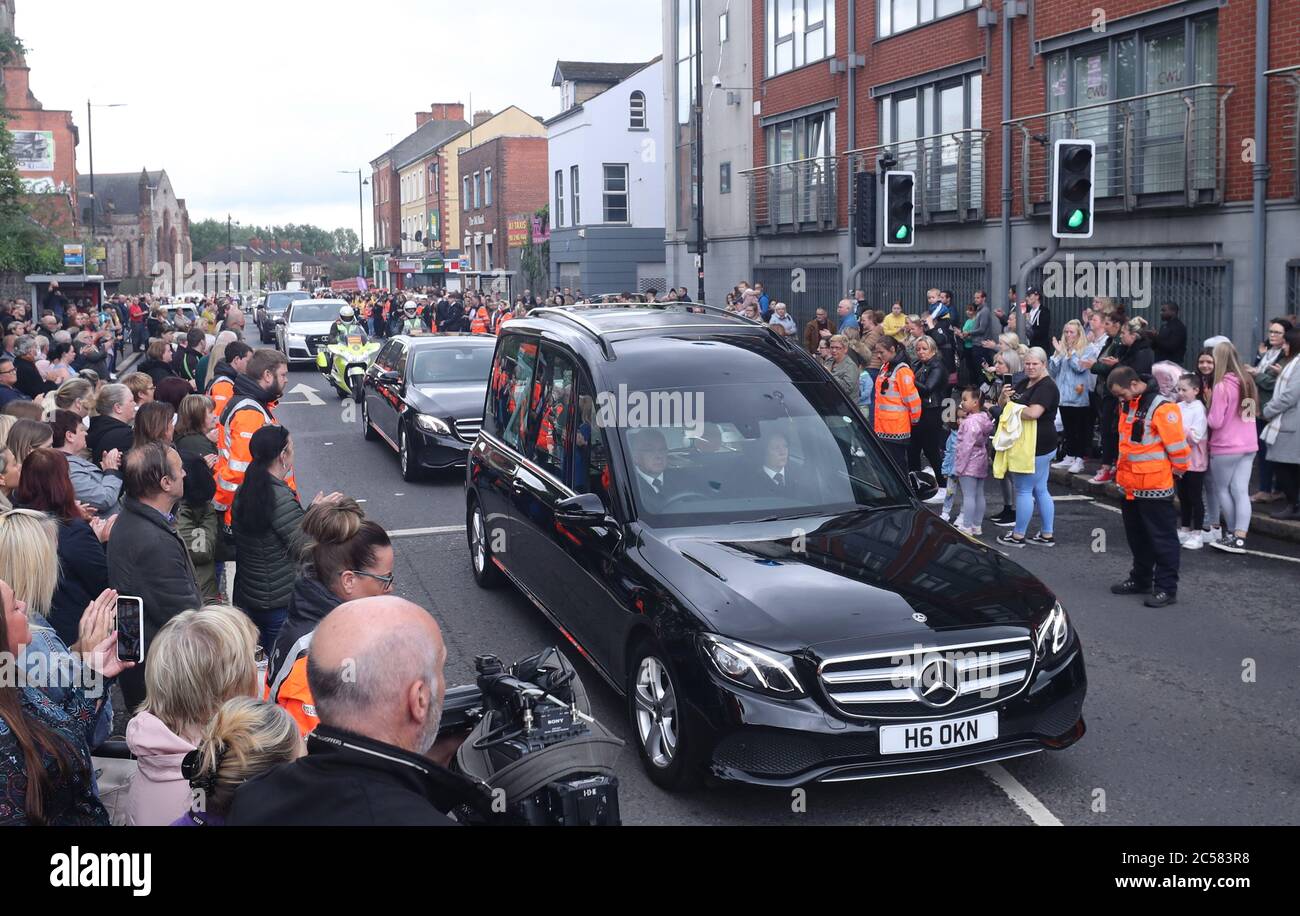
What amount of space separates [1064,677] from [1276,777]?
1150mm

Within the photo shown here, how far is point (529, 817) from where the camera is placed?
2.77m

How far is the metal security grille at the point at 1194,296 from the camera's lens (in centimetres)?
1598

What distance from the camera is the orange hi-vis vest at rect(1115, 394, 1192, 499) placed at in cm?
859

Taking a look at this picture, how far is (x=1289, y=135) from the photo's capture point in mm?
15148

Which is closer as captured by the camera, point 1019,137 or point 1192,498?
point 1192,498

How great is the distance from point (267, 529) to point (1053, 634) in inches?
151

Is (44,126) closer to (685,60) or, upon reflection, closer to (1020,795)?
(685,60)

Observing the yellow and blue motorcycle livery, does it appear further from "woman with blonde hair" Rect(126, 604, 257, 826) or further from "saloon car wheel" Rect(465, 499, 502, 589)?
"woman with blonde hair" Rect(126, 604, 257, 826)

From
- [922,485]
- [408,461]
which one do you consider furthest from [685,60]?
[922,485]

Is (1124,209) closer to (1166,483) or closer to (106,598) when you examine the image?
(1166,483)

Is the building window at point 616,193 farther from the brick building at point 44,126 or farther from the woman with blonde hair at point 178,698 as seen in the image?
the woman with blonde hair at point 178,698

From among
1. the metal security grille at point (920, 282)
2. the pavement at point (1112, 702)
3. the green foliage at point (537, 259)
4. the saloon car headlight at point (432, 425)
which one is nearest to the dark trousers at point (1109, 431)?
the pavement at point (1112, 702)

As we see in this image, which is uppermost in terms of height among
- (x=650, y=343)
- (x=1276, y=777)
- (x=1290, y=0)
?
(x=1290, y=0)

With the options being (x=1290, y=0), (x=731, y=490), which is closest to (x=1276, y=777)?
(x=731, y=490)
